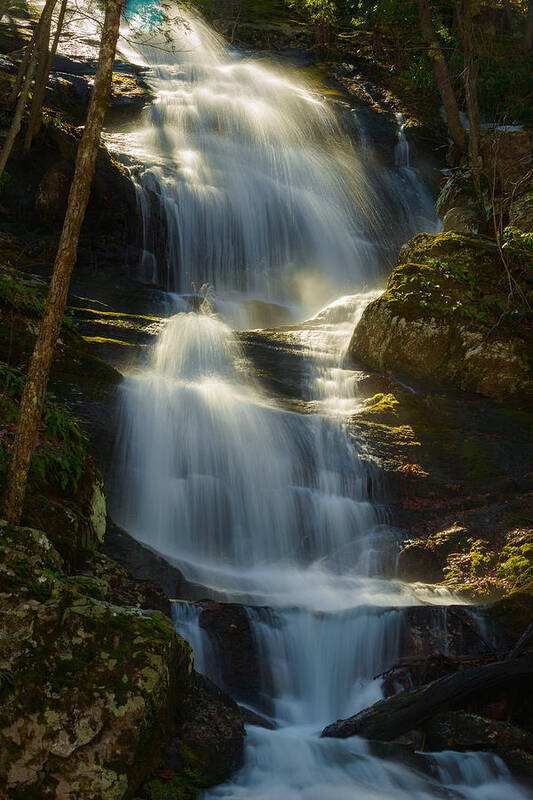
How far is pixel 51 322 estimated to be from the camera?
467 centimetres

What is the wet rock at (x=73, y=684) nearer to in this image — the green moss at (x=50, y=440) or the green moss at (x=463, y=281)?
the green moss at (x=50, y=440)

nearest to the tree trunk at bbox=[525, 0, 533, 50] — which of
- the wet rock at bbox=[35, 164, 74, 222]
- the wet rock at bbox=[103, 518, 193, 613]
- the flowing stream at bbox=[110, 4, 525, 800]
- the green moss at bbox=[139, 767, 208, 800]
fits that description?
the flowing stream at bbox=[110, 4, 525, 800]

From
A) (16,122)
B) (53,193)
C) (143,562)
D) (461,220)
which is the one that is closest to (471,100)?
(461,220)

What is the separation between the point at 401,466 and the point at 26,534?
658cm

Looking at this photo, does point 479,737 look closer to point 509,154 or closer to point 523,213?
point 523,213

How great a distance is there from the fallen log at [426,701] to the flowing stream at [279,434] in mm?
220

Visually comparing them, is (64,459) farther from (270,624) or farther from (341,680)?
(341,680)

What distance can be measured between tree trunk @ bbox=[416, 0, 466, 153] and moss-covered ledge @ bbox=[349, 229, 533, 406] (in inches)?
333

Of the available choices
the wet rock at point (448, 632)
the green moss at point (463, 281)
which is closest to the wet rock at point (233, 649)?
the wet rock at point (448, 632)

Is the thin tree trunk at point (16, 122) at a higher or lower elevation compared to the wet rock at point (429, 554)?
higher

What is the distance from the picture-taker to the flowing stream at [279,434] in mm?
5801

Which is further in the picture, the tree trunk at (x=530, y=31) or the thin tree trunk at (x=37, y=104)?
the tree trunk at (x=530, y=31)

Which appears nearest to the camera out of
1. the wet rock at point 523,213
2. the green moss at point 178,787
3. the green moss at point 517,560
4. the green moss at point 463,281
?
the green moss at point 178,787

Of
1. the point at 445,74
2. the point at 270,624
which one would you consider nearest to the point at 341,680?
the point at 270,624
